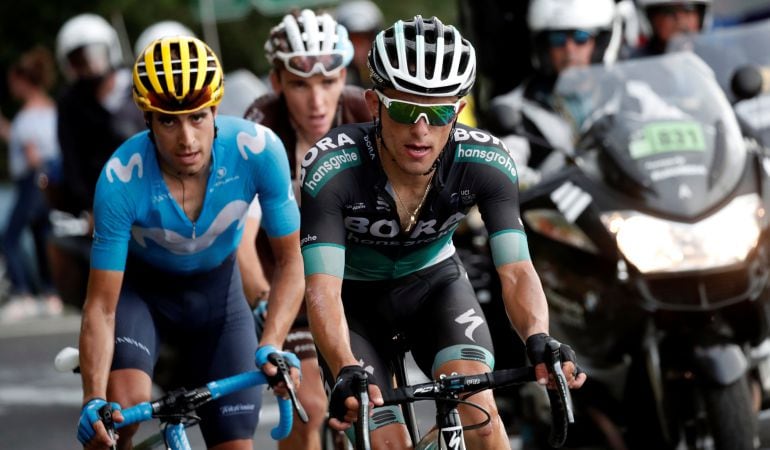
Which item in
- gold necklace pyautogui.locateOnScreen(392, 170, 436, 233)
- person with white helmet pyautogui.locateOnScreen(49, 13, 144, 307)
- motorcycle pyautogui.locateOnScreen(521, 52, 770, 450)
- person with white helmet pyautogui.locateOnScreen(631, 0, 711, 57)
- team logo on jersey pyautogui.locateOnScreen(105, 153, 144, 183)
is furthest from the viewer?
person with white helmet pyautogui.locateOnScreen(49, 13, 144, 307)

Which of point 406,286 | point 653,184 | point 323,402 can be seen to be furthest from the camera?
point 653,184

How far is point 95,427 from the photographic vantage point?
6176 millimetres

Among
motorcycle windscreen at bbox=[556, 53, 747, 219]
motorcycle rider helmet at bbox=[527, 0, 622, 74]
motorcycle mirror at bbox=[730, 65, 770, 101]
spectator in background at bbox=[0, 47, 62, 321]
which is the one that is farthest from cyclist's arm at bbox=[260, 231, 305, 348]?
spectator in background at bbox=[0, 47, 62, 321]

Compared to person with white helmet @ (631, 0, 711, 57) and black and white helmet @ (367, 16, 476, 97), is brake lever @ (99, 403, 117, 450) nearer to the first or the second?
black and white helmet @ (367, 16, 476, 97)

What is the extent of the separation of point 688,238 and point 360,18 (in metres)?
7.59

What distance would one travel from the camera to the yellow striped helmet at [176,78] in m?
6.80

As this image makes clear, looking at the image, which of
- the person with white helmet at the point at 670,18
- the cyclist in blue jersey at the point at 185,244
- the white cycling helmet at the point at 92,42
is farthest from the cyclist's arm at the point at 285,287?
the white cycling helmet at the point at 92,42

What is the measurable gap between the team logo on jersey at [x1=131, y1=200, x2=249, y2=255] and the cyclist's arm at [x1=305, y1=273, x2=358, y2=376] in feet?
3.64

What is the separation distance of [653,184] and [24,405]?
5950 millimetres

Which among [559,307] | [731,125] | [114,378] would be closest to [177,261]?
[114,378]

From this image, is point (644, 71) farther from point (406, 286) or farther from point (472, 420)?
point (472, 420)

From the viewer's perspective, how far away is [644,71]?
9.19 metres

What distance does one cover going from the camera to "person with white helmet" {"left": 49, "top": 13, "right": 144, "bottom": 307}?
482 inches

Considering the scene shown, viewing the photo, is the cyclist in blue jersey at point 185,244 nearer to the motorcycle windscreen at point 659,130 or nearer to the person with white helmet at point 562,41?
the motorcycle windscreen at point 659,130
